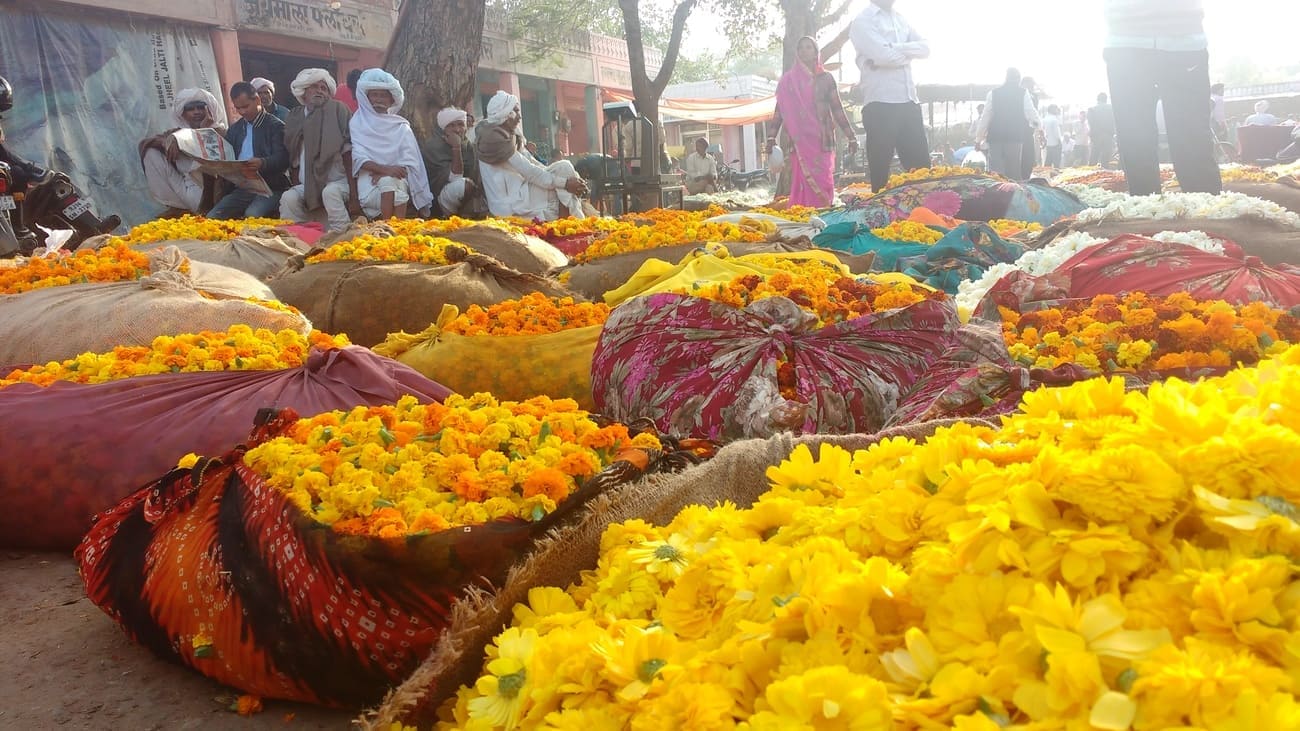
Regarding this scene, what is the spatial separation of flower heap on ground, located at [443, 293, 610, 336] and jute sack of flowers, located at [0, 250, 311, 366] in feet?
1.97

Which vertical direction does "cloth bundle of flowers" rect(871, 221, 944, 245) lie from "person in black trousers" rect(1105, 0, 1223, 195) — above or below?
below

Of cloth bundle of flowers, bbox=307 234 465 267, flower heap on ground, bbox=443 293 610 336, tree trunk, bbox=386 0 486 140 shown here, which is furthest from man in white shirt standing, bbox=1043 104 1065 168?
flower heap on ground, bbox=443 293 610 336

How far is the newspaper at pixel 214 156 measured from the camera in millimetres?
8055

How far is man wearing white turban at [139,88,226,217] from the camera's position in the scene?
8.39 m

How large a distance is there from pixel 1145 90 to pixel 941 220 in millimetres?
1521

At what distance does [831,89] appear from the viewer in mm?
9516

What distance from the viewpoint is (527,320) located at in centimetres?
377

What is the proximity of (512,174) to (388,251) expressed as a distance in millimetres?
3804

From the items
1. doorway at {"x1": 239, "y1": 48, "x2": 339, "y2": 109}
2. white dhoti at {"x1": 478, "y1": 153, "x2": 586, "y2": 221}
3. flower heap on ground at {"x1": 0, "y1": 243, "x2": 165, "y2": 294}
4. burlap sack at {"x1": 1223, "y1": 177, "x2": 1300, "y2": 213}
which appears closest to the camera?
flower heap on ground at {"x1": 0, "y1": 243, "x2": 165, "y2": 294}

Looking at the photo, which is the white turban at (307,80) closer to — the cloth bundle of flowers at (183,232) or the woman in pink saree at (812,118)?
the cloth bundle of flowers at (183,232)

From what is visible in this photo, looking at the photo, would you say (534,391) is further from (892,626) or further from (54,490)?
(892,626)

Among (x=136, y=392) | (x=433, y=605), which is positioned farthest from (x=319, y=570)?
(x=136, y=392)

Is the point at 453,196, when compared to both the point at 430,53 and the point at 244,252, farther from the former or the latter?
the point at 244,252

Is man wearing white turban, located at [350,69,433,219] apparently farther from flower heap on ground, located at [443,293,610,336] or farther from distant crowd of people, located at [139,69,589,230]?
flower heap on ground, located at [443,293,610,336]
